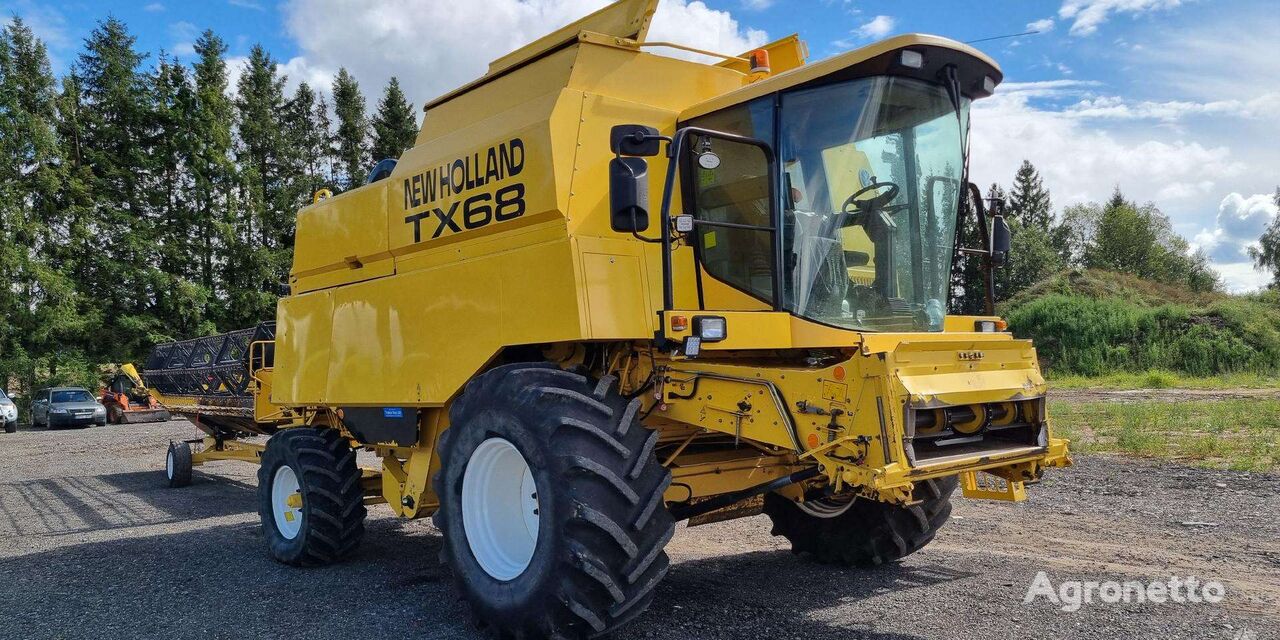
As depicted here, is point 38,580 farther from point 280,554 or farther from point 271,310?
point 271,310

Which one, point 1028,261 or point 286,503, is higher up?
point 1028,261

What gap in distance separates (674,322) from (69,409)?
29324 mm

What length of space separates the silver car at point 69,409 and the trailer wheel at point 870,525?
2819 cm

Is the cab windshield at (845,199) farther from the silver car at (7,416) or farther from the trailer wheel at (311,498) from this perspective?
the silver car at (7,416)

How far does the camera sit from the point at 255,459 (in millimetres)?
10078

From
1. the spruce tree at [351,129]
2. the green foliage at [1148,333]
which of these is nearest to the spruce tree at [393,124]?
the spruce tree at [351,129]

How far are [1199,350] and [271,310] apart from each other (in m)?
35.1

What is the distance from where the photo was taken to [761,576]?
5984 millimetres

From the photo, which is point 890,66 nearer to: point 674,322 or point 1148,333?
point 674,322

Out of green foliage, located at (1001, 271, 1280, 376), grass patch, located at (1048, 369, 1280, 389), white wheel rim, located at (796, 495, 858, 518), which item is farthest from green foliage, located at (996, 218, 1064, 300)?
white wheel rim, located at (796, 495, 858, 518)

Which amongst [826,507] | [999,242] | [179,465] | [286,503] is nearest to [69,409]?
[179,465]

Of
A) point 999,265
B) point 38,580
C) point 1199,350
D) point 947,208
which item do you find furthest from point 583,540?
point 1199,350

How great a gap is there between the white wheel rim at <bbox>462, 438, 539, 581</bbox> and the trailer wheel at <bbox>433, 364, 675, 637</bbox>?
14 mm

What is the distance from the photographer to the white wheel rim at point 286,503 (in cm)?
686
